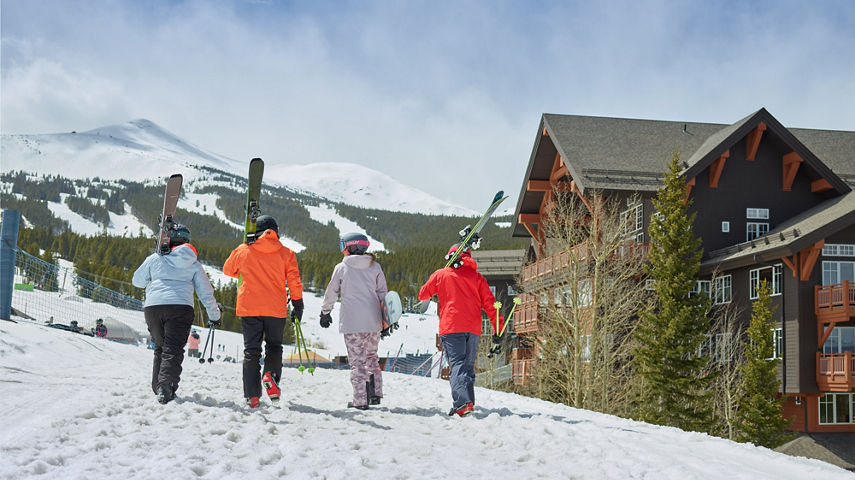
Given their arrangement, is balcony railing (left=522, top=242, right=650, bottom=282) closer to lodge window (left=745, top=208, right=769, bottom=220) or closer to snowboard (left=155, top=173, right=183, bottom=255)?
lodge window (left=745, top=208, right=769, bottom=220)

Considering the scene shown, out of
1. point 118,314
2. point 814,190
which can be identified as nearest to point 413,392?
point 814,190

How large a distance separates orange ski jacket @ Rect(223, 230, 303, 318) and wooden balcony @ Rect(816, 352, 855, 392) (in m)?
22.2

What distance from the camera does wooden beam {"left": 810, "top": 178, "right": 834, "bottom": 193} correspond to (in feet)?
102

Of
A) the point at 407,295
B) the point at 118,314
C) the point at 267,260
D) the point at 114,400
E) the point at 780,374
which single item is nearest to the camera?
the point at 114,400

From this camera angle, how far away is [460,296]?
9609 millimetres

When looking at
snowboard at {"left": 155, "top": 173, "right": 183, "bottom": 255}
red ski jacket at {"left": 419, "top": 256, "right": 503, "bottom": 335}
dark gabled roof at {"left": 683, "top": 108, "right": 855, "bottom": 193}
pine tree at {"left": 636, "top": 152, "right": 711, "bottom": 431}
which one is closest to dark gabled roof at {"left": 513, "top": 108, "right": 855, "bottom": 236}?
dark gabled roof at {"left": 683, "top": 108, "right": 855, "bottom": 193}

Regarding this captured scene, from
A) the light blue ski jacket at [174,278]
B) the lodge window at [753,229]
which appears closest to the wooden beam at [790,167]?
the lodge window at [753,229]

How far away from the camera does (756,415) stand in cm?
2441

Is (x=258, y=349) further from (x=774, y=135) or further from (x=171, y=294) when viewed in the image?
(x=774, y=135)

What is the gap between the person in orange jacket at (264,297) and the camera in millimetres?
8789

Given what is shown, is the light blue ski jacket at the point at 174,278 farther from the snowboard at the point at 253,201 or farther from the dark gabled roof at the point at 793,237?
the dark gabled roof at the point at 793,237

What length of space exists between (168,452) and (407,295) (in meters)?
114

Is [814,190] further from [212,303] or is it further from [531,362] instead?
[212,303]

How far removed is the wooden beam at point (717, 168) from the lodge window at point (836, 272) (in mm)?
5600
